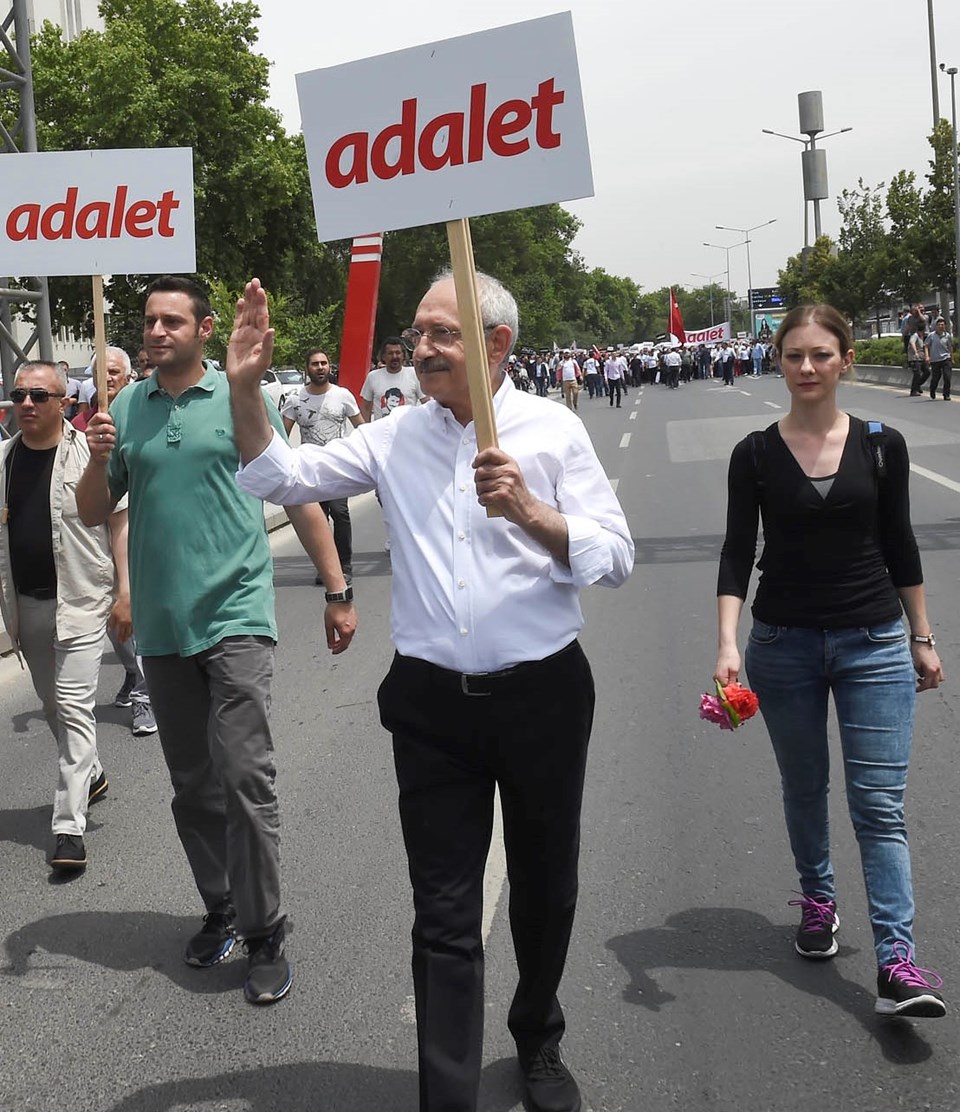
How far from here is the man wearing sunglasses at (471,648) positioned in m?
3.13

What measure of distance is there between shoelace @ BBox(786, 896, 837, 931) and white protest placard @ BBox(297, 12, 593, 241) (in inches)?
83.9

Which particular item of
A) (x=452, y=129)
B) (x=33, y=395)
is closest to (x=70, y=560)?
(x=33, y=395)

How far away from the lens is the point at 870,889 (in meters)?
3.79

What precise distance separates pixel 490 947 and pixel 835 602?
1.47 metres

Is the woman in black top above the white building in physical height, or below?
below

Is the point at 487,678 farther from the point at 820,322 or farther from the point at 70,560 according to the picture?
the point at 70,560

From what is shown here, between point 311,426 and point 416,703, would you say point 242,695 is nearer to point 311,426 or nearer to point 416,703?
point 416,703

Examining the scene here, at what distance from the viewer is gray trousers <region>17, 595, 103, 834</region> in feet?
17.3

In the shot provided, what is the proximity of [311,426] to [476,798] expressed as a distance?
8.83m

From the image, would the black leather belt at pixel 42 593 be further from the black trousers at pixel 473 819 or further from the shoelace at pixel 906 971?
the shoelace at pixel 906 971

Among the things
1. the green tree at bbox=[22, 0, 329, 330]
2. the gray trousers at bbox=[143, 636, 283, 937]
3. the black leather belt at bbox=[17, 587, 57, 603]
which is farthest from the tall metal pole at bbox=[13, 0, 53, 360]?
the green tree at bbox=[22, 0, 329, 330]

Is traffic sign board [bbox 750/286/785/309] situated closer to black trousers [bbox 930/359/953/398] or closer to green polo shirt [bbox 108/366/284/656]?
black trousers [bbox 930/359/953/398]

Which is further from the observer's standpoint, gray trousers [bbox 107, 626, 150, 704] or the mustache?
gray trousers [bbox 107, 626, 150, 704]

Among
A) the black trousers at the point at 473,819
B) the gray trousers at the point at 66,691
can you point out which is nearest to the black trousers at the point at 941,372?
the gray trousers at the point at 66,691
